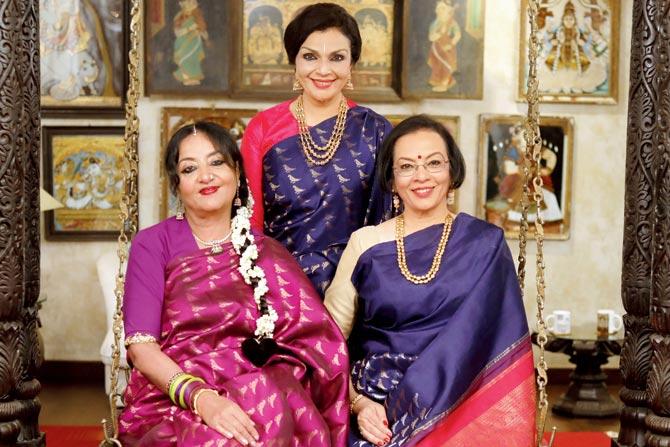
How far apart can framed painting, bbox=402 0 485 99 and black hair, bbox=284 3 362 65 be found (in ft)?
11.9

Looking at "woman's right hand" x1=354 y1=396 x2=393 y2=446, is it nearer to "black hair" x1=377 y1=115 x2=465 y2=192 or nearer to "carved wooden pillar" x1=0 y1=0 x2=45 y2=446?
"black hair" x1=377 y1=115 x2=465 y2=192

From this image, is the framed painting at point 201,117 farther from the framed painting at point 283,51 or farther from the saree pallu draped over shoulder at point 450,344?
the saree pallu draped over shoulder at point 450,344

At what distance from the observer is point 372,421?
3250mm

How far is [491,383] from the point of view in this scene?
3.28 meters

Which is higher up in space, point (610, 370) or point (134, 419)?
point (134, 419)

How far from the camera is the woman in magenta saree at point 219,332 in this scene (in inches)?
124

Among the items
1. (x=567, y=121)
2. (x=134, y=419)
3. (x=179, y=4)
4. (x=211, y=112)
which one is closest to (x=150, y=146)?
(x=211, y=112)

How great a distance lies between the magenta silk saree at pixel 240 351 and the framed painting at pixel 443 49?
13.9 ft

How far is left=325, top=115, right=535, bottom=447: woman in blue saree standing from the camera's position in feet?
10.5

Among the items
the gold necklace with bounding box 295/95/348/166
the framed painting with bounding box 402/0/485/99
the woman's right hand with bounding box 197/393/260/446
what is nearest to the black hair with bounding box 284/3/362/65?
the gold necklace with bounding box 295/95/348/166

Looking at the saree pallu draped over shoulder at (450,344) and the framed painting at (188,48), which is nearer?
the saree pallu draped over shoulder at (450,344)

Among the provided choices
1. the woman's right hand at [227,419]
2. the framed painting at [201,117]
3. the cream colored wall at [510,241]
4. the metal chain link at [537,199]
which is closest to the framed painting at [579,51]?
the cream colored wall at [510,241]

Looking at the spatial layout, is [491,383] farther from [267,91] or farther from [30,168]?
[267,91]

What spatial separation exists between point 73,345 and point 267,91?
2.38 metres
